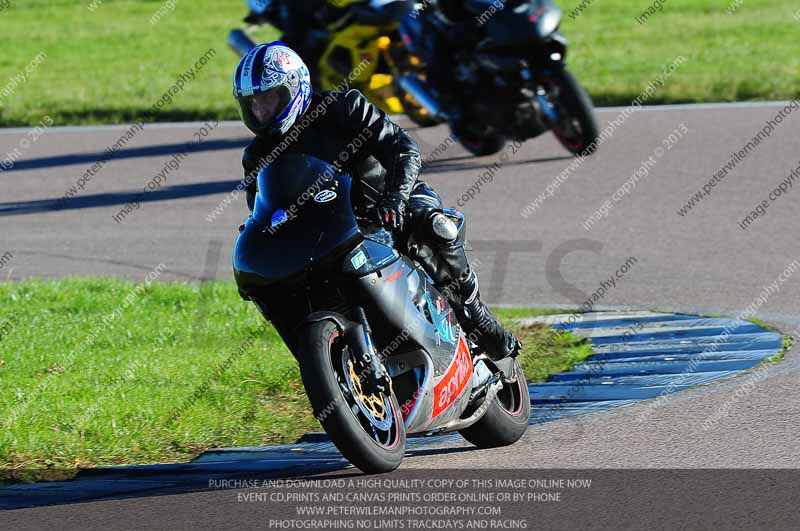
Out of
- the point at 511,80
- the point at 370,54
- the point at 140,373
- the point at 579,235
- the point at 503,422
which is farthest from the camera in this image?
the point at 370,54

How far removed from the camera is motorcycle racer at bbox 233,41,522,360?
5359 millimetres

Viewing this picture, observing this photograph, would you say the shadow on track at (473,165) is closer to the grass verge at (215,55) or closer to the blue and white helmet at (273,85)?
the grass verge at (215,55)

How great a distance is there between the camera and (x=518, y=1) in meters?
12.1

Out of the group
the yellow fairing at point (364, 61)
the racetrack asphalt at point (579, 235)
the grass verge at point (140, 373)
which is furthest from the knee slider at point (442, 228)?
the yellow fairing at point (364, 61)

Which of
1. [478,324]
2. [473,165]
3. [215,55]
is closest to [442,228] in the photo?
[478,324]

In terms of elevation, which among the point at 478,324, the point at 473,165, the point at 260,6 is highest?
the point at 478,324

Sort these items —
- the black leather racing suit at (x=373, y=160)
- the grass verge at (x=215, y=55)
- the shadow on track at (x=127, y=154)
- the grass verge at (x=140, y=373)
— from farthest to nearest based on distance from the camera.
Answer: the grass verge at (x=215, y=55) → the shadow on track at (x=127, y=154) → the grass verge at (x=140, y=373) → the black leather racing suit at (x=373, y=160)

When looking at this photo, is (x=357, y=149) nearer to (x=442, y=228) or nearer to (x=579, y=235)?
(x=442, y=228)

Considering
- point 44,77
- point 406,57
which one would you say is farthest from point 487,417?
point 44,77

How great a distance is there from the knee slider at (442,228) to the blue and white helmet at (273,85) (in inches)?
27.3

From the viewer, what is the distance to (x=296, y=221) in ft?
17.1

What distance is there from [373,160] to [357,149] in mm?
95

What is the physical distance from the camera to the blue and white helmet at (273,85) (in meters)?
5.33

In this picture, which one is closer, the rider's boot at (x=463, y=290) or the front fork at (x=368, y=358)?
the front fork at (x=368, y=358)
